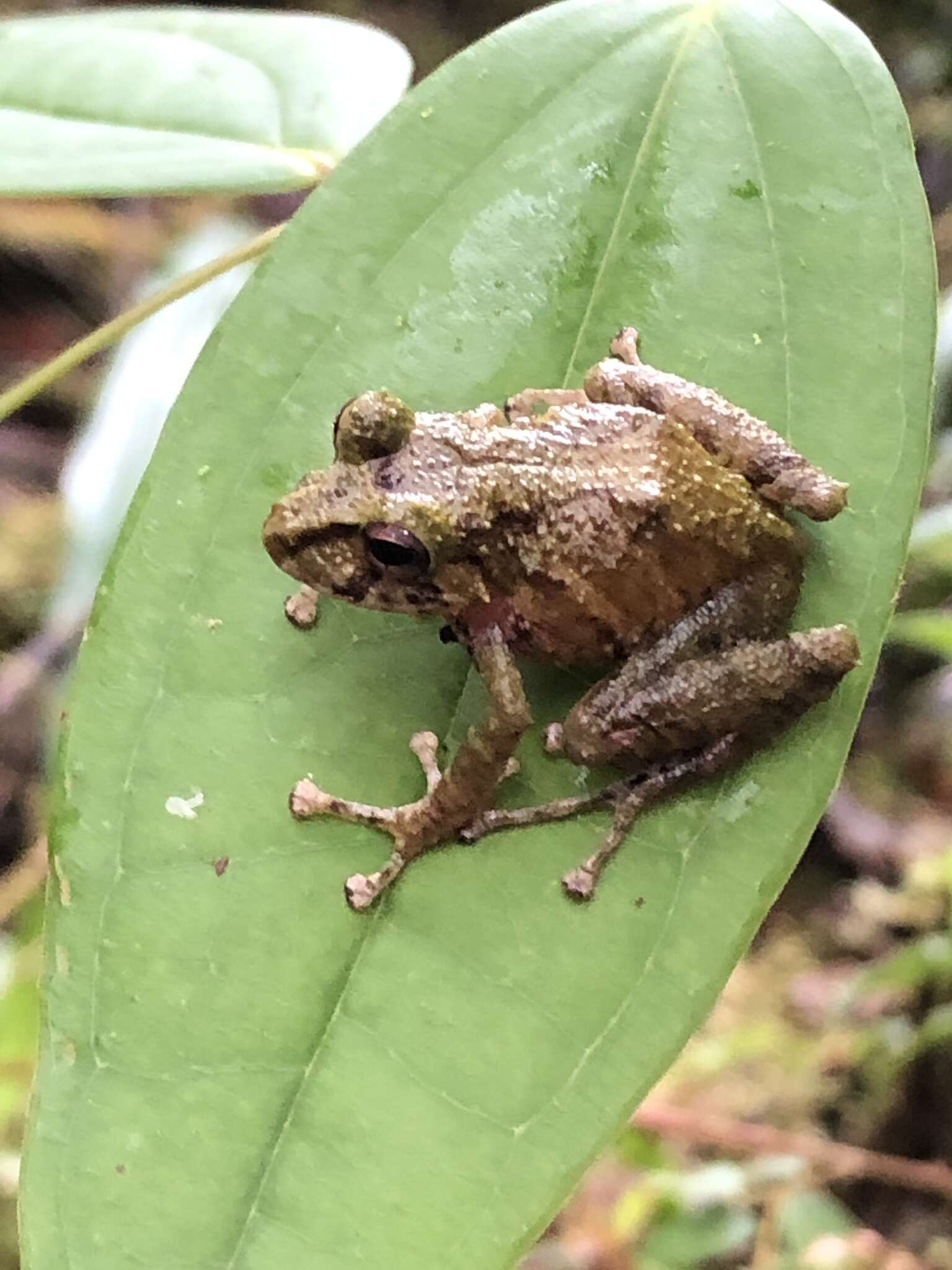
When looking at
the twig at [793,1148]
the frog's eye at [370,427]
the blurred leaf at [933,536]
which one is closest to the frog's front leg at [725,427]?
the frog's eye at [370,427]

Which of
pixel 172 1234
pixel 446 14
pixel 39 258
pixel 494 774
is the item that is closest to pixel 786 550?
pixel 494 774

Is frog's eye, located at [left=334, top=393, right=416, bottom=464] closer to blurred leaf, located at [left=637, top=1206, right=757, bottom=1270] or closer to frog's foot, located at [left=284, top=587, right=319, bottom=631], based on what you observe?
frog's foot, located at [left=284, top=587, right=319, bottom=631]

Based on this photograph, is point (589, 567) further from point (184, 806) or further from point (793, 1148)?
point (793, 1148)

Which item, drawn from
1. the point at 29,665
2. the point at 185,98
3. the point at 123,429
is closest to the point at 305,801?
the point at 185,98

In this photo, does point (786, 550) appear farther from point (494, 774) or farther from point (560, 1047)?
point (560, 1047)

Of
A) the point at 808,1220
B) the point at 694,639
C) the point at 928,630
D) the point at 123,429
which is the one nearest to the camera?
the point at 694,639

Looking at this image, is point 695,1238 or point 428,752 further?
point 695,1238

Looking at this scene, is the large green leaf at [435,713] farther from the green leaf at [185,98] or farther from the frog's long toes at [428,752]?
→ the green leaf at [185,98]

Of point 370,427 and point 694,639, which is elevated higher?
point 370,427
